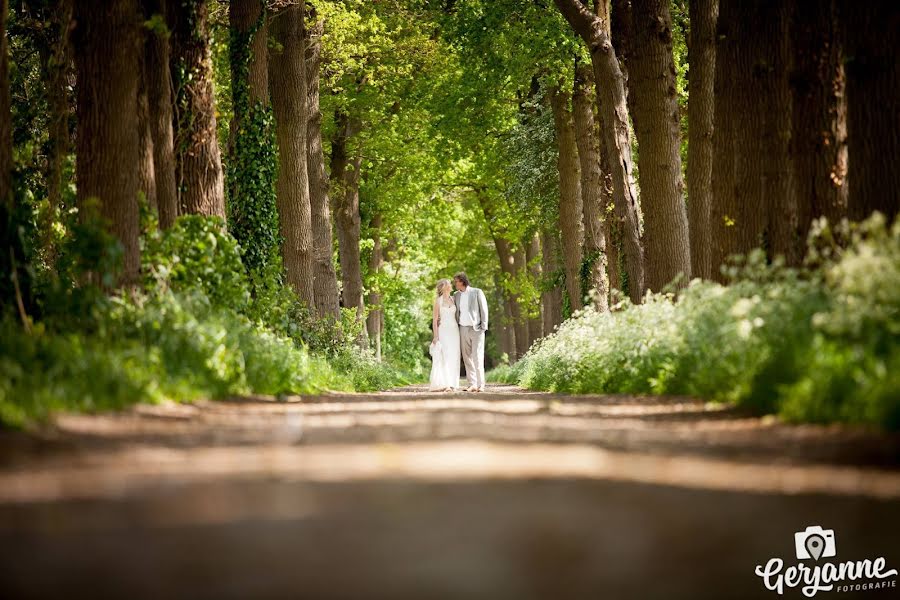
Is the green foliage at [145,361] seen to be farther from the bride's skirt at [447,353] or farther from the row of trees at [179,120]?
the bride's skirt at [447,353]

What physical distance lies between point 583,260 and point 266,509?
25.3 m

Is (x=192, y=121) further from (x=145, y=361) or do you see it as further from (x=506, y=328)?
(x=506, y=328)

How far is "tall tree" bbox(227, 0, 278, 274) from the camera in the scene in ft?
70.8

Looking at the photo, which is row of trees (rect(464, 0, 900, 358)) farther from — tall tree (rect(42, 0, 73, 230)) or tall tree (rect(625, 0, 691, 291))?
tall tree (rect(42, 0, 73, 230))

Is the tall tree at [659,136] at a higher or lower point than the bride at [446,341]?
higher

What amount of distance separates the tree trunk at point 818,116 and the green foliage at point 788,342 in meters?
0.82

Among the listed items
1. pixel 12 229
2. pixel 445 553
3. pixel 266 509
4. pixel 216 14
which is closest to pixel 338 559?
pixel 445 553

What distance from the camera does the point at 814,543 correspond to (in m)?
5.70

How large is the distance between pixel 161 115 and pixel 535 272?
122 ft

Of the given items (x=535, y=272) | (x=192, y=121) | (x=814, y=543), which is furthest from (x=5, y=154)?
(x=535, y=272)

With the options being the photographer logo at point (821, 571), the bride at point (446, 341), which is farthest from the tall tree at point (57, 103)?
the photographer logo at point (821, 571)

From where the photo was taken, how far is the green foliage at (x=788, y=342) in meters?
9.02

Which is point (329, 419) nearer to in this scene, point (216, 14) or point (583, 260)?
point (216, 14)

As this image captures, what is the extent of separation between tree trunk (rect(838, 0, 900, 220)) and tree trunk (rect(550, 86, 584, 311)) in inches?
823
